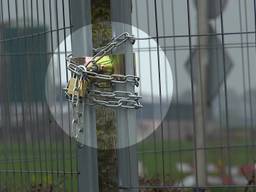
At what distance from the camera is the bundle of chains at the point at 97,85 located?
6.30ft

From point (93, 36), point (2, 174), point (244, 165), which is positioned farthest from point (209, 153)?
point (93, 36)

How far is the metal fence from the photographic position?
7.00ft

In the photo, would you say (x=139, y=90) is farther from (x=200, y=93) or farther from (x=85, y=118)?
(x=85, y=118)

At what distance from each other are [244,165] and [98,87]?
2.61m

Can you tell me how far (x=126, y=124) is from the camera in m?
2.00

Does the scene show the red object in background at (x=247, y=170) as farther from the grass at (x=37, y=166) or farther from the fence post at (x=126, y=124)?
the fence post at (x=126, y=124)

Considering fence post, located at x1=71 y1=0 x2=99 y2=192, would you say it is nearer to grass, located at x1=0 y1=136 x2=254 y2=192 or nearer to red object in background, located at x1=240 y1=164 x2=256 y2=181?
grass, located at x1=0 y1=136 x2=254 y2=192

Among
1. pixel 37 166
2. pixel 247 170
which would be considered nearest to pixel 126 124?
pixel 37 166

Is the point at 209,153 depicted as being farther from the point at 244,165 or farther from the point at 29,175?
the point at 29,175
